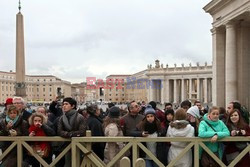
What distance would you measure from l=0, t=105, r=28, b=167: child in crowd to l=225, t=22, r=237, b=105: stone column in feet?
52.7

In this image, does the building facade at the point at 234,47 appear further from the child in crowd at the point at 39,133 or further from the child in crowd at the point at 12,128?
the child in crowd at the point at 12,128

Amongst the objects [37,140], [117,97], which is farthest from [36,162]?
[117,97]

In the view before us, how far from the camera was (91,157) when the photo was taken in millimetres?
5934

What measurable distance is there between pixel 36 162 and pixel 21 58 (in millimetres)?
28831

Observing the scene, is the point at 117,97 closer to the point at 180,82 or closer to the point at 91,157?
the point at 180,82

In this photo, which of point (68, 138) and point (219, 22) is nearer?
Answer: point (68, 138)

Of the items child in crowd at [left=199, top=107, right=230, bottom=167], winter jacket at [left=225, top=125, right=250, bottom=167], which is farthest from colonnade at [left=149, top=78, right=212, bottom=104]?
child in crowd at [left=199, top=107, right=230, bottom=167]

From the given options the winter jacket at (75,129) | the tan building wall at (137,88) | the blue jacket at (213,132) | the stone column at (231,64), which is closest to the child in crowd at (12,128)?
the winter jacket at (75,129)

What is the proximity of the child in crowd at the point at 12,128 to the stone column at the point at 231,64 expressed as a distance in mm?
16058

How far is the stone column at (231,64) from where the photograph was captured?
19688mm

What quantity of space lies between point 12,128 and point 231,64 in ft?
54.1

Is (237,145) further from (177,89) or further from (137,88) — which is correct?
(137,88)

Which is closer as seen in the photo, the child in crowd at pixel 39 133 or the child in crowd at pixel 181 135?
the child in crowd at pixel 181 135

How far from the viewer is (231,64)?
19.9 m
